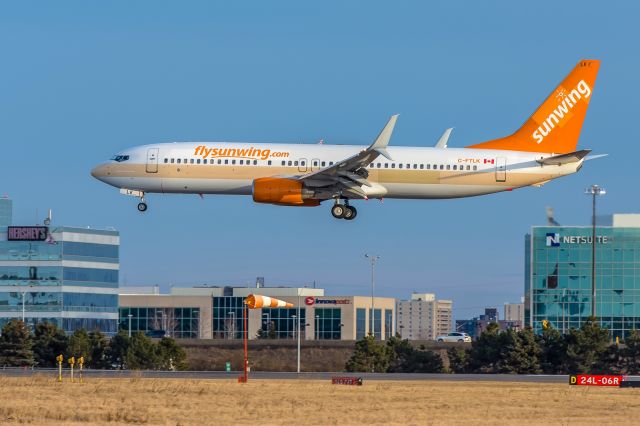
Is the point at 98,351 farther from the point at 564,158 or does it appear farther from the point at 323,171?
the point at 564,158

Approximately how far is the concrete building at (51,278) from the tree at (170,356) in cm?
7244

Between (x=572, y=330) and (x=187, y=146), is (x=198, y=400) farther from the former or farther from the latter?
(x=572, y=330)

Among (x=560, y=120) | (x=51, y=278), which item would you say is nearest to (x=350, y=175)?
(x=560, y=120)

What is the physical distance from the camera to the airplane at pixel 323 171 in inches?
3334

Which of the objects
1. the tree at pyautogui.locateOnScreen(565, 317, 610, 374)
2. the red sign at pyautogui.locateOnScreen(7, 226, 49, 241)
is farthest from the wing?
the red sign at pyautogui.locateOnScreen(7, 226, 49, 241)

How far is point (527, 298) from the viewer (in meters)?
176

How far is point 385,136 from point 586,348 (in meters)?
27.0

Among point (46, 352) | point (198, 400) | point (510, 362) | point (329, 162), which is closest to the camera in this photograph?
point (198, 400)

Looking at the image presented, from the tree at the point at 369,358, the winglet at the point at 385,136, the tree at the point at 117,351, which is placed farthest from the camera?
the tree at the point at 369,358

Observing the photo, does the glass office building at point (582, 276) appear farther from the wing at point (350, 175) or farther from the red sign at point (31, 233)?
the wing at point (350, 175)

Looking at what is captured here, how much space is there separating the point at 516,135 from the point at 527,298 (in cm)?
8859

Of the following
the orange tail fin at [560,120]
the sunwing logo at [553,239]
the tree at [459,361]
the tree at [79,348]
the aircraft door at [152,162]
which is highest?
the orange tail fin at [560,120]

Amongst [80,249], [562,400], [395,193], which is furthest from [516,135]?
[80,249]

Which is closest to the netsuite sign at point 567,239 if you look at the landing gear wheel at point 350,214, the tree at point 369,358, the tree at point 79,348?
the tree at point 369,358
